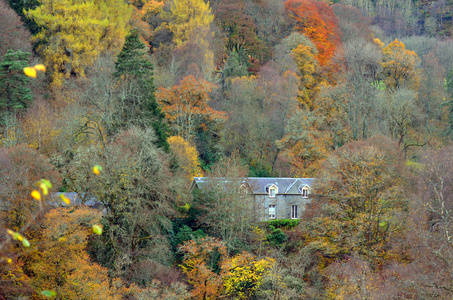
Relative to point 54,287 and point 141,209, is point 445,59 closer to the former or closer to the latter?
point 141,209

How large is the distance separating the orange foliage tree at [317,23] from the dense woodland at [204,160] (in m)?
4.17

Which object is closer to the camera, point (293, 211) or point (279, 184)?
point (279, 184)

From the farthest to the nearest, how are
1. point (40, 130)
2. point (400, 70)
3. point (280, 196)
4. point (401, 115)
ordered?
point (400, 70) < point (401, 115) < point (280, 196) < point (40, 130)

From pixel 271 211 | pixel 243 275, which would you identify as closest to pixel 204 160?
pixel 271 211

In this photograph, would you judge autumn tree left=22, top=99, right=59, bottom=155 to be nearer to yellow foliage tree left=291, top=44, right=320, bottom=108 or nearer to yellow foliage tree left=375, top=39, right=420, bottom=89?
yellow foliage tree left=291, top=44, right=320, bottom=108

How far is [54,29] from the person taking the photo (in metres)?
38.9

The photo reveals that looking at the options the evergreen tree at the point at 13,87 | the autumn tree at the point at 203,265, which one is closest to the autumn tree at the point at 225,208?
the autumn tree at the point at 203,265

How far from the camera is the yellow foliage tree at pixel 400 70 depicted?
163 ft

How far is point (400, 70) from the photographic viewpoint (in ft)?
165

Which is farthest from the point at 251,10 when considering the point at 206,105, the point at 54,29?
the point at 54,29

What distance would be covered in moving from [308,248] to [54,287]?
46.9 ft

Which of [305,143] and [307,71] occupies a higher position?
[307,71]

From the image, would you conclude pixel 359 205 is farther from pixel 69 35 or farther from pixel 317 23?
pixel 317 23

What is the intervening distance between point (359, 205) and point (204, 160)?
15477 millimetres
